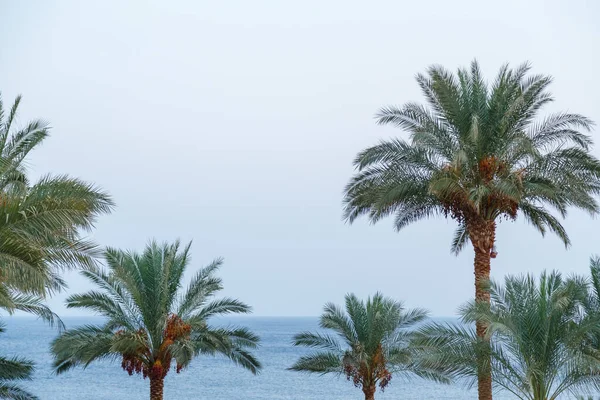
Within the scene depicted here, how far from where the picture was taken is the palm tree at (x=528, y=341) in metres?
18.8

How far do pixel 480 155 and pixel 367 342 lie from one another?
8.12 metres

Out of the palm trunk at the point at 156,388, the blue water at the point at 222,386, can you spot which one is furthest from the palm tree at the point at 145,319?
the blue water at the point at 222,386

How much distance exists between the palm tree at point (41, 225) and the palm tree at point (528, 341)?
8.15 metres

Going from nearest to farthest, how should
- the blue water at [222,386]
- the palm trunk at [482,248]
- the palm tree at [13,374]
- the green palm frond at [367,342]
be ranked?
the palm tree at [13,374], the palm trunk at [482,248], the green palm frond at [367,342], the blue water at [222,386]

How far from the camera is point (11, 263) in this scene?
49.0ft

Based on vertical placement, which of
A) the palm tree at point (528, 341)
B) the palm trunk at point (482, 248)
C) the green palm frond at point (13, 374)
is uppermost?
the palm trunk at point (482, 248)

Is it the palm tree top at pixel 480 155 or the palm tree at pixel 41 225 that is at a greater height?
the palm tree top at pixel 480 155

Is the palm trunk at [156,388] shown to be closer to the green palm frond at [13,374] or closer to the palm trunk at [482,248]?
the green palm frond at [13,374]

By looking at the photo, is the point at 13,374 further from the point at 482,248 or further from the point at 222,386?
the point at 222,386

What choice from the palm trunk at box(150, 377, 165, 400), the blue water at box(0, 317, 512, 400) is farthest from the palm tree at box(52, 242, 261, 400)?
the blue water at box(0, 317, 512, 400)

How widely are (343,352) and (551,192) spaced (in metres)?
9.41

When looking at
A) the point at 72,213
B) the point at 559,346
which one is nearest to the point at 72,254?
the point at 72,213

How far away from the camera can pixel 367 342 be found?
91.6 ft

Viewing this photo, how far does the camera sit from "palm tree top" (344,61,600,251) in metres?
22.5
